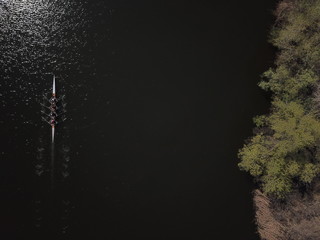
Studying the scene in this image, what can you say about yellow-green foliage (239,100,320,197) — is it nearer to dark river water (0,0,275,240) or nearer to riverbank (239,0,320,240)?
riverbank (239,0,320,240)

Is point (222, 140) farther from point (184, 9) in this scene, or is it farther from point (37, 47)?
point (37, 47)

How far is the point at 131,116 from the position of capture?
32.5 metres

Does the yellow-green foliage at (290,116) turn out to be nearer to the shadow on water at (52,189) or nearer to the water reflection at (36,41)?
the shadow on water at (52,189)

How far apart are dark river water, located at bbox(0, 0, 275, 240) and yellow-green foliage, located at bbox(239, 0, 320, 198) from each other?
3.75 feet

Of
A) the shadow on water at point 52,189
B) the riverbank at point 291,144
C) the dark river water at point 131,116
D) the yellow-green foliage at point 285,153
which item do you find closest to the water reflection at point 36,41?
the dark river water at point 131,116

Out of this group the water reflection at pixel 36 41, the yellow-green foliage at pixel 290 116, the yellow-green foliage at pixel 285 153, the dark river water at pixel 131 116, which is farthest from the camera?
the water reflection at pixel 36 41

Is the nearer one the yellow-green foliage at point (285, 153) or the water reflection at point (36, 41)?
the yellow-green foliage at point (285, 153)

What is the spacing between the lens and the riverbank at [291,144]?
1224 inches

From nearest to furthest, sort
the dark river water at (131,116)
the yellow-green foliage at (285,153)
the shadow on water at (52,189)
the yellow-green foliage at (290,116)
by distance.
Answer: the shadow on water at (52,189), the dark river water at (131,116), the yellow-green foliage at (285,153), the yellow-green foliage at (290,116)

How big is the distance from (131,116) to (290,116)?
1145 cm

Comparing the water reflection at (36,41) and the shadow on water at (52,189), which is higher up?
the water reflection at (36,41)

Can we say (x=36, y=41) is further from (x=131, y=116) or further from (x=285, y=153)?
(x=285, y=153)

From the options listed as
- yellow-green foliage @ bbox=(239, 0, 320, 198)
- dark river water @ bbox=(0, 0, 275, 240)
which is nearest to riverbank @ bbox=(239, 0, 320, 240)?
yellow-green foliage @ bbox=(239, 0, 320, 198)

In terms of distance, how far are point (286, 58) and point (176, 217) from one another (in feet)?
48.1
